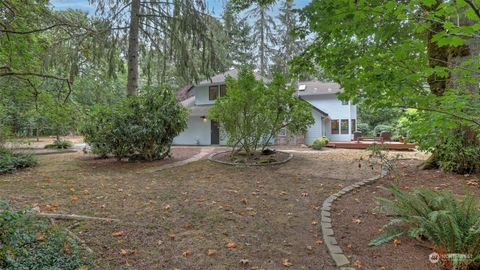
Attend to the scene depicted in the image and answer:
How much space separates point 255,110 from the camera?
33.3ft

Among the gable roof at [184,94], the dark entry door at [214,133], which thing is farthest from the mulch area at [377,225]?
the gable roof at [184,94]

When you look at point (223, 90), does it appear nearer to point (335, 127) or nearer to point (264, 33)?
point (264, 33)

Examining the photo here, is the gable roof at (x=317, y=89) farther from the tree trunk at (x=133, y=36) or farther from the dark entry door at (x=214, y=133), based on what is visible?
the tree trunk at (x=133, y=36)

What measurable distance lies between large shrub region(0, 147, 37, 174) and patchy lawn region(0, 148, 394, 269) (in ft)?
1.43

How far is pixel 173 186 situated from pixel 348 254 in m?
A: 4.25

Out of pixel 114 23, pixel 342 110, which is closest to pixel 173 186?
pixel 114 23

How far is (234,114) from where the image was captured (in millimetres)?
10312

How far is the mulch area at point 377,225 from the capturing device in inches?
134

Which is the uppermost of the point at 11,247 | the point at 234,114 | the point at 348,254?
the point at 234,114

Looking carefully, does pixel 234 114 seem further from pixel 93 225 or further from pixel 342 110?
pixel 342 110

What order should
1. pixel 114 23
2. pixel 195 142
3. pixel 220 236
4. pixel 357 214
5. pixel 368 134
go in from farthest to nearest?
pixel 368 134 → pixel 195 142 → pixel 114 23 → pixel 357 214 → pixel 220 236

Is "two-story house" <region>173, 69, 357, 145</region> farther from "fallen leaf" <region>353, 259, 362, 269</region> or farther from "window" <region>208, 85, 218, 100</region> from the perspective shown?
"fallen leaf" <region>353, 259, 362, 269</region>

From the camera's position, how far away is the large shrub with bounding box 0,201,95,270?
276 cm

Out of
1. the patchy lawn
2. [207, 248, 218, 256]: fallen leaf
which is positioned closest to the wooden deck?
the patchy lawn
